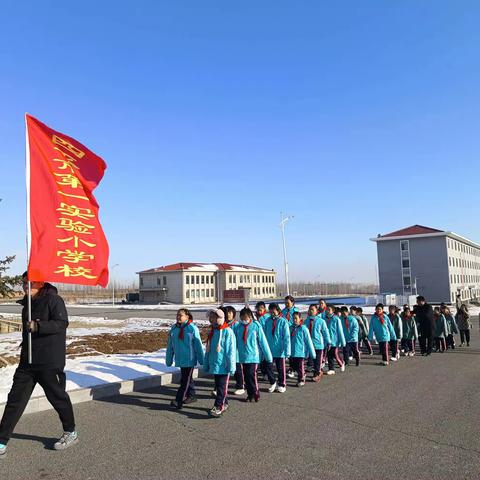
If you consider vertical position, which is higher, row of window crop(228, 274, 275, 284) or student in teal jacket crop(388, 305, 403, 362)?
row of window crop(228, 274, 275, 284)

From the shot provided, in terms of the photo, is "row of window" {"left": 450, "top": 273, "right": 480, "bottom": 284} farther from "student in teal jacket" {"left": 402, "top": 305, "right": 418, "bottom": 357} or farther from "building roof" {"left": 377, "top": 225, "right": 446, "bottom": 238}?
"student in teal jacket" {"left": 402, "top": 305, "right": 418, "bottom": 357}

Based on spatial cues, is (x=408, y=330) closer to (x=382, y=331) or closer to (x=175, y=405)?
(x=382, y=331)

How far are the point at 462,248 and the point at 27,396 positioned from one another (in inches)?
2653

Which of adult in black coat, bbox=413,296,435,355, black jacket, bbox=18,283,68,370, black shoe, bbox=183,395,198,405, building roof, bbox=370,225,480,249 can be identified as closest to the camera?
black jacket, bbox=18,283,68,370

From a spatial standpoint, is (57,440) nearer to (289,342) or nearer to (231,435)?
(231,435)

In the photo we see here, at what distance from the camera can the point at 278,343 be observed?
8547 millimetres

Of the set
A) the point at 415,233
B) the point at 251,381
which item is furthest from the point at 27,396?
the point at 415,233

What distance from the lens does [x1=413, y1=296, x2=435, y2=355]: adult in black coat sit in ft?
42.6

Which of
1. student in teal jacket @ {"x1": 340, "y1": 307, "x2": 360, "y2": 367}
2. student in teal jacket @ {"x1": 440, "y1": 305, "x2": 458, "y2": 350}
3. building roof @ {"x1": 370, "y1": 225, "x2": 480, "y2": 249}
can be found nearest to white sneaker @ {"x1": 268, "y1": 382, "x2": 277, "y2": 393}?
student in teal jacket @ {"x1": 340, "y1": 307, "x2": 360, "y2": 367}

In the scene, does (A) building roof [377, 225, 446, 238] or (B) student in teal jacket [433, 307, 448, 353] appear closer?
(B) student in teal jacket [433, 307, 448, 353]

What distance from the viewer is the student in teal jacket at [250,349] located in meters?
7.17

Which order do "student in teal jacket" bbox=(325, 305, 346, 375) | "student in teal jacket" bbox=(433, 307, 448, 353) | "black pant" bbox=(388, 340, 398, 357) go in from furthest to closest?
"student in teal jacket" bbox=(433, 307, 448, 353) → "black pant" bbox=(388, 340, 398, 357) → "student in teal jacket" bbox=(325, 305, 346, 375)

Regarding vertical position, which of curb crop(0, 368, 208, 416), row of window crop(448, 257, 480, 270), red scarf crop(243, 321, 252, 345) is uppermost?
row of window crop(448, 257, 480, 270)

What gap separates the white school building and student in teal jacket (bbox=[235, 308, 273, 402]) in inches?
2600
